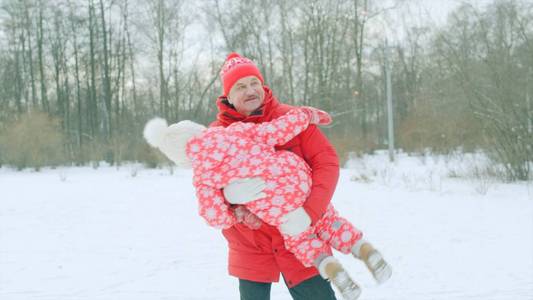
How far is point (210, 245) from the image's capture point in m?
6.10

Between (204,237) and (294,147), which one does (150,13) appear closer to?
(204,237)

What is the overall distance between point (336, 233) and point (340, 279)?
0.25 metres

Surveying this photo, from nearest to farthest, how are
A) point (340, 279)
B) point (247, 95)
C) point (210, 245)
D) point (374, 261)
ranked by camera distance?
point (340, 279), point (374, 261), point (247, 95), point (210, 245)

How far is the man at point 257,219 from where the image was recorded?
1929 millimetres

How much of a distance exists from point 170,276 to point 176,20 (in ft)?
74.5

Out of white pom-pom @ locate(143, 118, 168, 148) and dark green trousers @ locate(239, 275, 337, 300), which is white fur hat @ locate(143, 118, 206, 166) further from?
dark green trousers @ locate(239, 275, 337, 300)

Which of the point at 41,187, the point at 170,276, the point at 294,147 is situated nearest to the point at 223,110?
the point at 294,147

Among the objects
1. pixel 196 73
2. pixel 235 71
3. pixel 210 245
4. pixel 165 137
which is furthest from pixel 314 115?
pixel 196 73

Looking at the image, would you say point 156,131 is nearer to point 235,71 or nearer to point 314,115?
point 235,71

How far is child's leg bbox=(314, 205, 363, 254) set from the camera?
205 cm

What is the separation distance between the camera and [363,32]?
2736cm

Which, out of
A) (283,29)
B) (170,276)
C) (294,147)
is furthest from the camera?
(283,29)

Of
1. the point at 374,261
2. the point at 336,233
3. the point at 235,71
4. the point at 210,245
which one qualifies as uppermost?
the point at 235,71

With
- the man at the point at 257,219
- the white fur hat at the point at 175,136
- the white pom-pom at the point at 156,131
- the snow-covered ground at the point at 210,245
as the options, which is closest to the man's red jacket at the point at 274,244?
the man at the point at 257,219
